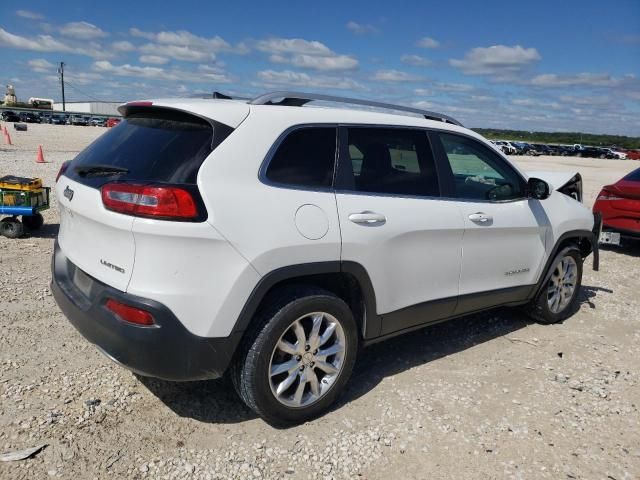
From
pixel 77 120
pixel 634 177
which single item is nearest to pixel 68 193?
pixel 634 177

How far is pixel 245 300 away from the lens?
273 cm

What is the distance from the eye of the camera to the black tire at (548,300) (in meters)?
4.89

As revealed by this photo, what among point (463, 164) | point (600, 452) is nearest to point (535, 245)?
point (463, 164)

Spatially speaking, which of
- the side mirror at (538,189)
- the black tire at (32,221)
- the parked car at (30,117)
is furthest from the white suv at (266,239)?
the parked car at (30,117)

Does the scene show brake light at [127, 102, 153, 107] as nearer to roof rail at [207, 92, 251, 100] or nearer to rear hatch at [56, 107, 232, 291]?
rear hatch at [56, 107, 232, 291]

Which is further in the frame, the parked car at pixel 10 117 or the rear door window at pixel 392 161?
the parked car at pixel 10 117

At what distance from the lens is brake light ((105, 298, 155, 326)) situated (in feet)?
8.48

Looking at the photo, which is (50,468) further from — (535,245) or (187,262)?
(535,245)

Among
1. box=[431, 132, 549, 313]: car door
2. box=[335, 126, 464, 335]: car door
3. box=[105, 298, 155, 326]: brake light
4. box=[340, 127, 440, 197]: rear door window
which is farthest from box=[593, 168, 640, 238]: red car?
box=[105, 298, 155, 326]: brake light

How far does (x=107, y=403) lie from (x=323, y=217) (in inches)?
70.2

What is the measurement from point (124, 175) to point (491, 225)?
2689 millimetres

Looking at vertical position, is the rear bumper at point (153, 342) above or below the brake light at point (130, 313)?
below

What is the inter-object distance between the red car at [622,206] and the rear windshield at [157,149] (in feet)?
24.2

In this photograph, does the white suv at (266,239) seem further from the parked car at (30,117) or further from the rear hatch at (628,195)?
the parked car at (30,117)
